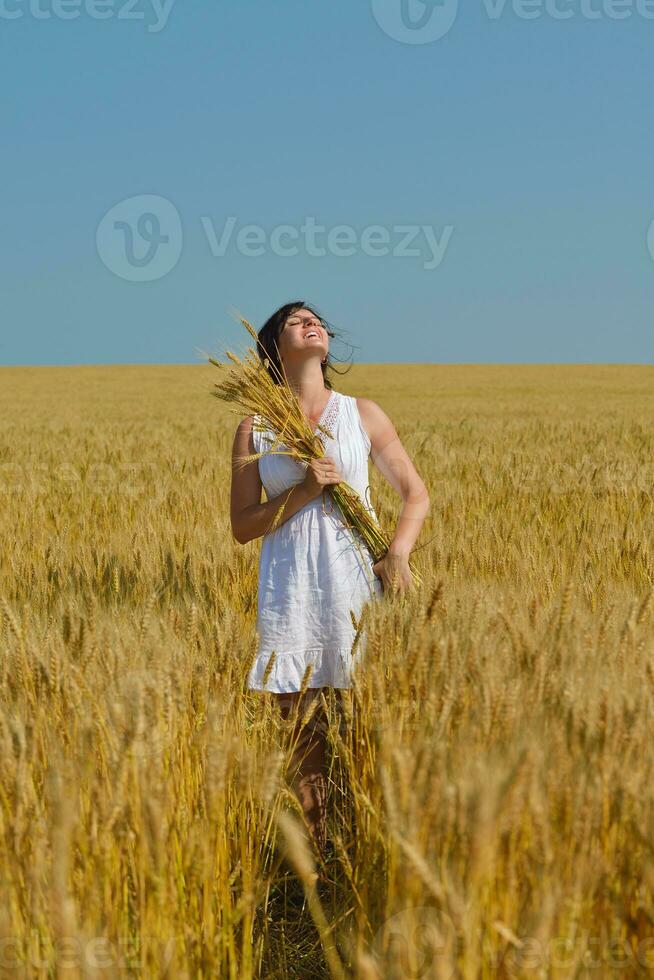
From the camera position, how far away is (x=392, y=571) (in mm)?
2350

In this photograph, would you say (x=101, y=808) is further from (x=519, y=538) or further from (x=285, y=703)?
(x=519, y=538)

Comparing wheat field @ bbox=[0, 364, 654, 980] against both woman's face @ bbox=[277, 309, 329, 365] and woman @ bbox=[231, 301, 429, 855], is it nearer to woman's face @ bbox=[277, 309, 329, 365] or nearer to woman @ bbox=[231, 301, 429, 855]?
woman @ bbox=[231, 301, 429, 855]

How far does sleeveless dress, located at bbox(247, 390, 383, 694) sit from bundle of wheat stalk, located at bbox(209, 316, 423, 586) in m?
0.03

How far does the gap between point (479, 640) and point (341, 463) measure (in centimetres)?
91

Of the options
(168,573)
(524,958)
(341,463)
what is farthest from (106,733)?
(168,573)

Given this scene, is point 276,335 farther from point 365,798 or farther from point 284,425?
point 365,798

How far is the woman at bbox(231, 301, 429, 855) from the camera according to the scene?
2303 mm

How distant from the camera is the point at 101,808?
3.98 feet

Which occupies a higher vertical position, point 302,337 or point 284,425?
point 302,337

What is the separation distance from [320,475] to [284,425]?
0.20 m
